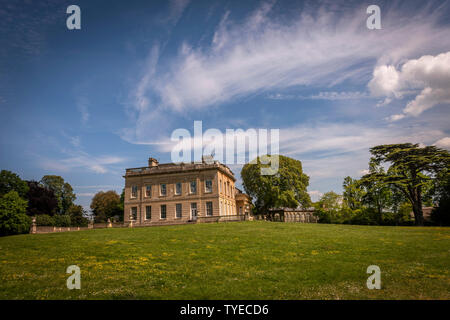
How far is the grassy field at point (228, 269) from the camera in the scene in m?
8.40

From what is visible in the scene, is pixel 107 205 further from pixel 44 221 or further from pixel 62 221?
pixel 44 221

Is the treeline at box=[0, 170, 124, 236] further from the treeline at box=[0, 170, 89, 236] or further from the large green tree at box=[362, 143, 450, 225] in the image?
the large green tree at box=[362, 143, 450, 225]

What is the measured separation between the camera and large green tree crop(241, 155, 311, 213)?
45406mm

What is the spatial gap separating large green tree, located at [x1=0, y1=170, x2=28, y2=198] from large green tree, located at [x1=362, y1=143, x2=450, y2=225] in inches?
2219

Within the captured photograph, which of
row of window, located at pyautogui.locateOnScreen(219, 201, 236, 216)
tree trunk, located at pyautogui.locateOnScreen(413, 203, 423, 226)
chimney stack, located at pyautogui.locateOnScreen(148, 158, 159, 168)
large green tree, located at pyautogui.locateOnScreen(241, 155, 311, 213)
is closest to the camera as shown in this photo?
tree trunk, located at pyautogui.locateOnScreen(413, 203, 423, 226)

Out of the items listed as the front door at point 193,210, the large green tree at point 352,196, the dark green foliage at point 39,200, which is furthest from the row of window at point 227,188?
the dark green foliage at point 39,200

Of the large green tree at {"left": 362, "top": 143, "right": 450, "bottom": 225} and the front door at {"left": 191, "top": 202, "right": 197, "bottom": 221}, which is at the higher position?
the large green tree at {"left": 362, "top": 143, "right": 450, "bottom": 225}

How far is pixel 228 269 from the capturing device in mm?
10734

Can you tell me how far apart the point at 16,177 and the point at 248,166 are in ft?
135

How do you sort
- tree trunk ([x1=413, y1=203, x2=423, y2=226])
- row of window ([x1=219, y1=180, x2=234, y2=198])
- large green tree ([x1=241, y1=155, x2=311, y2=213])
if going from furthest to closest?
large green tree ([x1=241, y1=155, x2=311, y2=213])
row of window ([x1=219, y1=180, x2=234, y2=198])
tree trunk ([x1=413, y1=203, x2=423, y2=226])

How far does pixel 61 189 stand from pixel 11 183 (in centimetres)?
1761

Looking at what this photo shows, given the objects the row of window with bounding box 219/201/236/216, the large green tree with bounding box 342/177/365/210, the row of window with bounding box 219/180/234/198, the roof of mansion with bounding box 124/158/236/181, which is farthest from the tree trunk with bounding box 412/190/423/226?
the roof of mansion with bounding box 124/158/236/181

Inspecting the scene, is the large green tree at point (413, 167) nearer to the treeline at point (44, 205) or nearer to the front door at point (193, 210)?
the front door at point (193, 210)

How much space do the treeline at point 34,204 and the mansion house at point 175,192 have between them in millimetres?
11201
